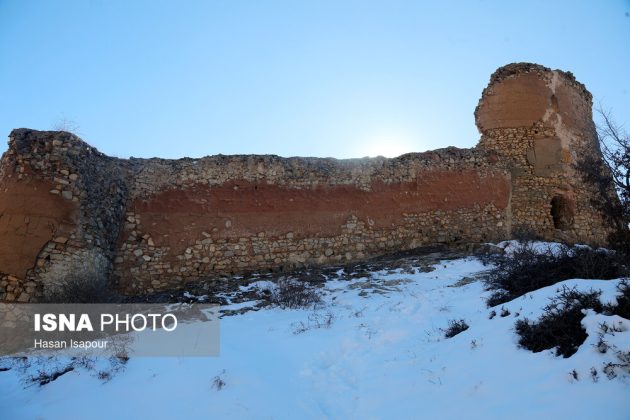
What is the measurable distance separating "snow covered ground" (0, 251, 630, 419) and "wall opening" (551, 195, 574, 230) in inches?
369

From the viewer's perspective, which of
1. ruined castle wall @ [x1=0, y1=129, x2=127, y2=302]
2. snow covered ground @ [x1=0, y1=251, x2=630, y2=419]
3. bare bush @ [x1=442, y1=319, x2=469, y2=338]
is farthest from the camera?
ruined castle wall @ [x1=0, y1=129, x2=127, y2=302]

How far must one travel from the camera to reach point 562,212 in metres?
15.2

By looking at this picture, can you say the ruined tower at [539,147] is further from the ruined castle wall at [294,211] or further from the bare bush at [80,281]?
the bare bush at [80,281]

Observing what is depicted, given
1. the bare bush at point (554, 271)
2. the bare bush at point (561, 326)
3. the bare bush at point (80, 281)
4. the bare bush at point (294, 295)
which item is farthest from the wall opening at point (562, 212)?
the bare bush at point (80, 281)

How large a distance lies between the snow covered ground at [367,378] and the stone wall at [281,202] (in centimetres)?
418

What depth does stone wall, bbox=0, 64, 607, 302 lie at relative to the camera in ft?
31.3

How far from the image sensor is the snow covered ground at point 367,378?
4172mm

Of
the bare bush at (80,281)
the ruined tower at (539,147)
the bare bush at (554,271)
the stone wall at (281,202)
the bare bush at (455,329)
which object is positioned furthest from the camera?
the ruined tower at (539,147)

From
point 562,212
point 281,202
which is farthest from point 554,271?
point 562,212

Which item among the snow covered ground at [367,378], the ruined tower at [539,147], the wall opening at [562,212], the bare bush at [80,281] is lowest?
the snow covered ground at [367,378]

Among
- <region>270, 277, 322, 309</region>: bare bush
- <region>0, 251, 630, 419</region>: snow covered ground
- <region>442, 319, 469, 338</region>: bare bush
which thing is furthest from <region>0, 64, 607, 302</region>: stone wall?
<region>442, 319, 469, 338</region>: bare bush

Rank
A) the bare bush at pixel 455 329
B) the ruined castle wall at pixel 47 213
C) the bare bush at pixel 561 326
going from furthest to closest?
the ruined castle wall at pixel 47 213 → the bare bush at pixel 455 329 → the bare bush at pixel 561 326

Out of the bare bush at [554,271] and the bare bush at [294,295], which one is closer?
the bare bush at [554,271]

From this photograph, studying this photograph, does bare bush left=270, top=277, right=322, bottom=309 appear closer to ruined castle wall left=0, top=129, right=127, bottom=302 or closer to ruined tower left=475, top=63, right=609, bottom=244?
ruined castle wall left=0, top=129, right=127, bottom=302
